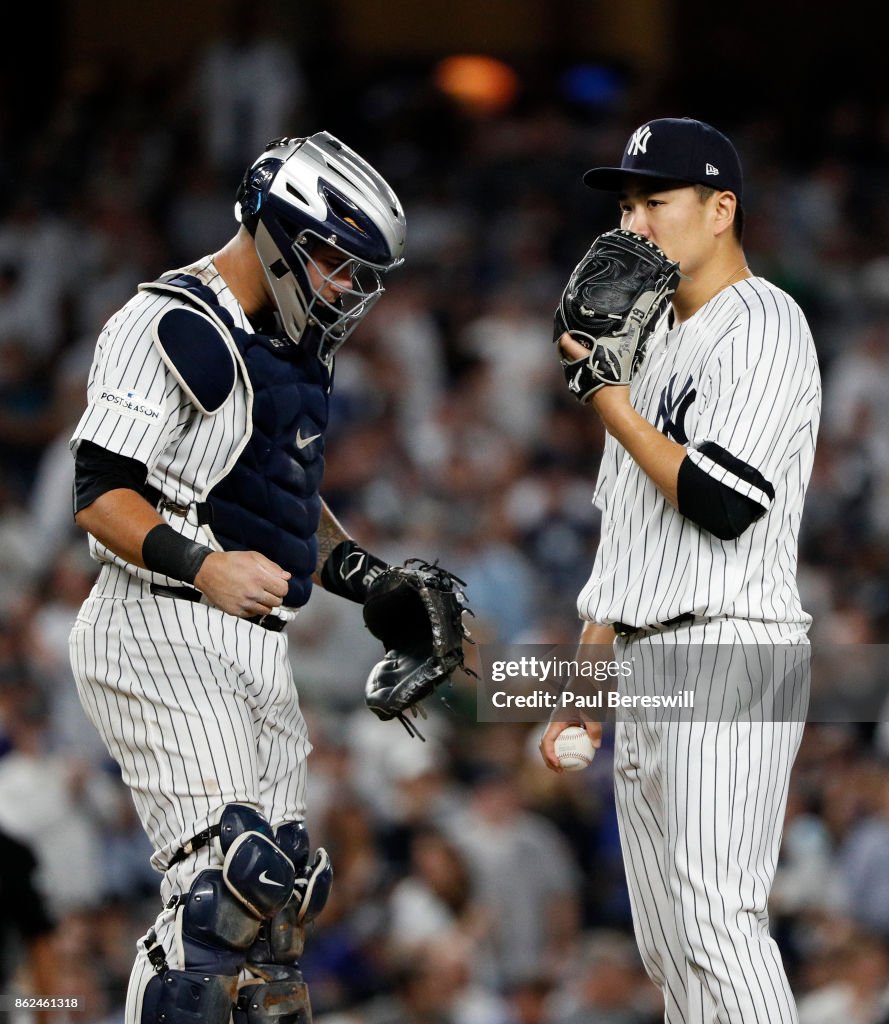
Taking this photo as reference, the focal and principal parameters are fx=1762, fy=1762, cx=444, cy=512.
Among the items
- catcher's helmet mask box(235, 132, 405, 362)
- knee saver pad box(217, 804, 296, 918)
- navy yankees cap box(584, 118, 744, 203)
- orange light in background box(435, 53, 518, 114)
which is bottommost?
knee saver pad box(217, 804, 296, 918)

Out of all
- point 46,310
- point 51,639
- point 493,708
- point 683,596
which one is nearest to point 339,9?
point 46,310

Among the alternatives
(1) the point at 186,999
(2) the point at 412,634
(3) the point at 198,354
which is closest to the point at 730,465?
(2) the point at 412,634

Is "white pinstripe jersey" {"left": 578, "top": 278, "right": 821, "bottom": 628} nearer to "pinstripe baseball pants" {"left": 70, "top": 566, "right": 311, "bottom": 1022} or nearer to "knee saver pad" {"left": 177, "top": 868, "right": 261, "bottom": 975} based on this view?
"pinstripe baseball pants" {"left": 70, "top": 566, "right": 311, "bottom": 1022}

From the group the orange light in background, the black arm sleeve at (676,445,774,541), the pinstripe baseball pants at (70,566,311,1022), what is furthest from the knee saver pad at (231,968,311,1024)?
the orange light in background

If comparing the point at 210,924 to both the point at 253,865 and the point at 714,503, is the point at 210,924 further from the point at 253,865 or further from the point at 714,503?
the point at 714,503

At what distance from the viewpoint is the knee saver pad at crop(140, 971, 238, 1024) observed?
12.8 feet

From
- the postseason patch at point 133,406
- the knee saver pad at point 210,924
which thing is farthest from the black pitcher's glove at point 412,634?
the postseason patch at point 133,406

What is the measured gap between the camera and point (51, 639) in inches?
369

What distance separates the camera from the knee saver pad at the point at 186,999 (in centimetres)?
390

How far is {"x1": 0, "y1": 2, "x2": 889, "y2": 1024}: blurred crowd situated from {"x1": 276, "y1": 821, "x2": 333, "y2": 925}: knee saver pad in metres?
1.94

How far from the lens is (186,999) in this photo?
12.8ft

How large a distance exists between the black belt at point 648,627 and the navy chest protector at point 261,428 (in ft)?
2.58

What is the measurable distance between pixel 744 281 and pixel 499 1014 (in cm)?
434

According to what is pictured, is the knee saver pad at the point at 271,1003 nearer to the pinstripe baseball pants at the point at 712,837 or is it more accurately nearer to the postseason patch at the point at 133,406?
the pinstripe baseball pants at the point at 712,837
